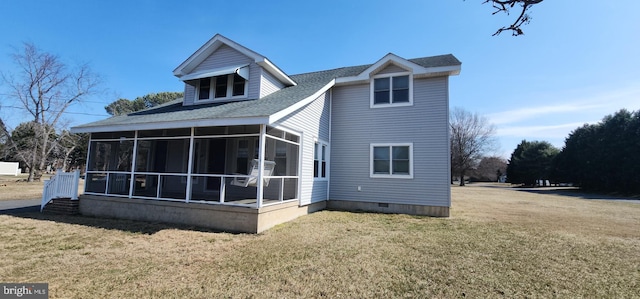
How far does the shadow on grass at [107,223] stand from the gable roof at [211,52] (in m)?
5.87

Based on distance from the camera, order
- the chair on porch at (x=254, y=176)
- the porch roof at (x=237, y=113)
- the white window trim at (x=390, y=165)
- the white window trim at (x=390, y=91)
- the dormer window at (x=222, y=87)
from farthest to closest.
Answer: the dormer window at (x=222, y=87)
the white window trim at (x=390, y=91)
the white window trim at (x=390, y=165)
the chair on porch at (x=254, y=176)
the porch roof at (x=237, y=113)

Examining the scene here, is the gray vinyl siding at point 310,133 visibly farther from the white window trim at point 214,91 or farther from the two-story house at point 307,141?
the white window trim at point 214,91

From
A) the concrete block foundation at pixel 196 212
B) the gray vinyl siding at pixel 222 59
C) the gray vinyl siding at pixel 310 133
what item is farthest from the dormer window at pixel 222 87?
the concrete block foundation at pixel 196 212

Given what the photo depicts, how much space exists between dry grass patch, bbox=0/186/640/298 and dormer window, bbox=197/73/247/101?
551 centimetres

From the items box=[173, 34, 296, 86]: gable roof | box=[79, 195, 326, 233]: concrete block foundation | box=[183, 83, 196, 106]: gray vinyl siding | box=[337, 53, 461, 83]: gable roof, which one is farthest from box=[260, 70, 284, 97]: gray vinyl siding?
box=[79, 195, 326, 233]: concrete block foundation

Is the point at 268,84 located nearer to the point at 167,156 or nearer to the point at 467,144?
the point at 167,156

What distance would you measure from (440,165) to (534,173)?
39.6 m

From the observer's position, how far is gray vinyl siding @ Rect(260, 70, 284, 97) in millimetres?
10789

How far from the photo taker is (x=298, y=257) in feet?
16.6

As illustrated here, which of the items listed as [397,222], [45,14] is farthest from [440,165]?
[45,14]

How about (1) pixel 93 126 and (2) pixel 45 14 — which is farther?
(2) pixel 45 14

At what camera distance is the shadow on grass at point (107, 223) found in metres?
7.12

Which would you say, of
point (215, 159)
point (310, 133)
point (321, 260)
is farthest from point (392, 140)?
point (215, 159)

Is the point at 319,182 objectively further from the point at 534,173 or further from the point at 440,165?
the point at 534,173
